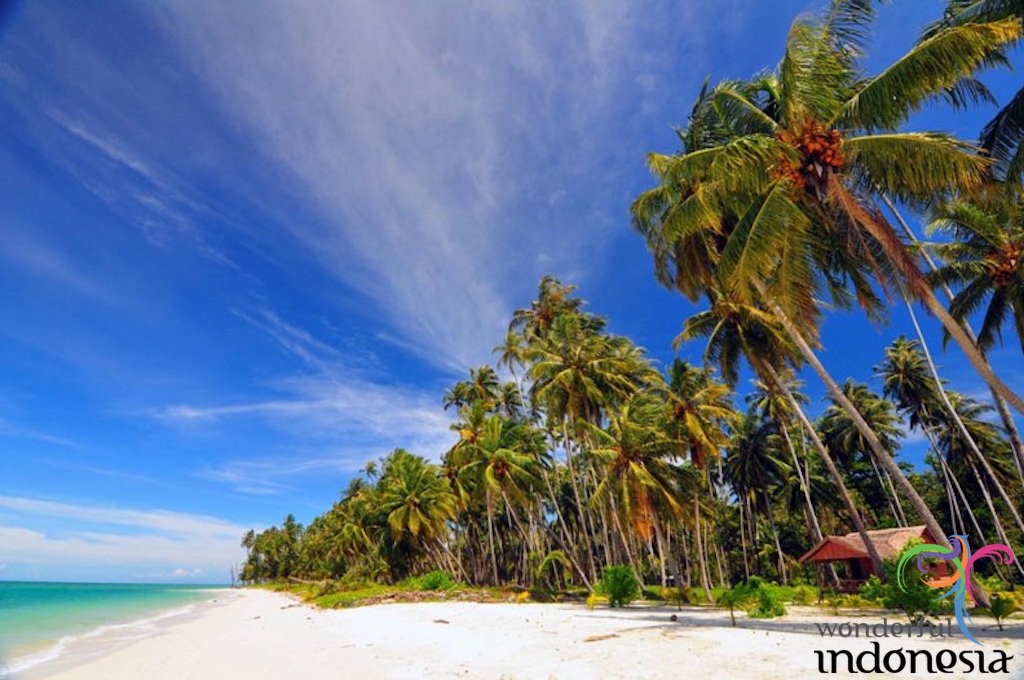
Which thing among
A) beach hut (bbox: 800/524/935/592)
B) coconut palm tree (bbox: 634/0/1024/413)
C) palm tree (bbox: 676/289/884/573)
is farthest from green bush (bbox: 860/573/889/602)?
beach hut (bbox: 800/524/935/592)

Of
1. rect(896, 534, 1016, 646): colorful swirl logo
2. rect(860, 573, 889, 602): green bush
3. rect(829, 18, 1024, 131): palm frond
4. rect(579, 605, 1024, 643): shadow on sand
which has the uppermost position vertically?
rect(829, 18, 1024, 131): palm frond

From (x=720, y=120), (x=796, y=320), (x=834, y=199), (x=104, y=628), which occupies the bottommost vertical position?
(x=104, y=628)

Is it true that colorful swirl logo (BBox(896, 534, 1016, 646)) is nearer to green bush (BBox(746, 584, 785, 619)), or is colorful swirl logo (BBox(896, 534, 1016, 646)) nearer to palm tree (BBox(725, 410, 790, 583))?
green bush (BBox(746, 584, 785, 619))

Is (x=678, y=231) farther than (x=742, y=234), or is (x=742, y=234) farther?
(x=678, y=231)

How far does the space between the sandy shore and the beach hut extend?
10.1 m

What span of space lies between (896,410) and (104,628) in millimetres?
48191

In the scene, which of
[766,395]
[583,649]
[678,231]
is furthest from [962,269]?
[766,395]

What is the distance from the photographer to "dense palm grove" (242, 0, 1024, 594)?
9719 mm

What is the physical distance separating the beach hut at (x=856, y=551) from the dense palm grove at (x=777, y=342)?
7.63 ft

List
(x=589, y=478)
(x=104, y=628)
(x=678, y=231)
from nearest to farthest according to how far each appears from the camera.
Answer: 1. (x=678, y=231)
2. (x=104, y=628)
3. (x=589, y=478)

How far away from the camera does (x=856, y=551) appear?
73.3 ft

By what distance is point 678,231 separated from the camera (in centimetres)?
1180

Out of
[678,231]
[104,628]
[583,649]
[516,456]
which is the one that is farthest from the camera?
[516,456]

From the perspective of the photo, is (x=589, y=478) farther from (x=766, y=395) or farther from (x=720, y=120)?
(x=720, y=120)
